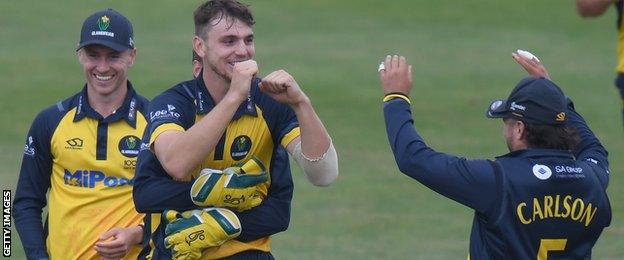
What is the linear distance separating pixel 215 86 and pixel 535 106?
1595mm

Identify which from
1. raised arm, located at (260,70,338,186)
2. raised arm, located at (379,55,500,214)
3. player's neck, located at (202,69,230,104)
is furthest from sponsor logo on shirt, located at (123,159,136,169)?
raised arm, located at (379,55,500,214)

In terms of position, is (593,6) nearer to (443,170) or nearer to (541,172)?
(541,172)

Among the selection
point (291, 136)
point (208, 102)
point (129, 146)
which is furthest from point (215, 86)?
point (129, 146)

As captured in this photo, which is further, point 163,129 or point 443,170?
point 163,129

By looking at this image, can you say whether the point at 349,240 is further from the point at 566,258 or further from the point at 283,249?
the point at 566,258

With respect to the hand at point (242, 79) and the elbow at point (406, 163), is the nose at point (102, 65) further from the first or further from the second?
the elbow at point (406, 163)

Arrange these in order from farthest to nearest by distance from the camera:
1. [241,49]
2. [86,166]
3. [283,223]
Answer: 1. [86,166]
2. [283,223]
3. [241,49]

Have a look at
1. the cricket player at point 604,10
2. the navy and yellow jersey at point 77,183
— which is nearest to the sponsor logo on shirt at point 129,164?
the navy and yellow jersey at point 77,183

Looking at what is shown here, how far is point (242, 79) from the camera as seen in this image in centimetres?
627

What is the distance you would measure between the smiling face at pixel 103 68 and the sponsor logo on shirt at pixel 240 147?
45.4 inches

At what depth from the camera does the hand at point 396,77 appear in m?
6.50

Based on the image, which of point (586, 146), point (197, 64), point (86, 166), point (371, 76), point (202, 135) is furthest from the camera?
point (371, 76)

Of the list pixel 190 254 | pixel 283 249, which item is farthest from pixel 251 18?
pixel 283 249

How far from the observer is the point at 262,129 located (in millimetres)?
6633
